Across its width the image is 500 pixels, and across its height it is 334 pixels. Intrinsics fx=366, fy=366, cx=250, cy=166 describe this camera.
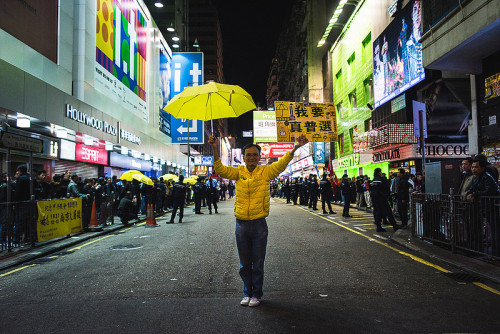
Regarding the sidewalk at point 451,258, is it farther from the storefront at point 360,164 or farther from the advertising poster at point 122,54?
the advertising poster at point 122,54

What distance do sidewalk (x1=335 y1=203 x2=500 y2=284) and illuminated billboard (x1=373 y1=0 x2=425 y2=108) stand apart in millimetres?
10830

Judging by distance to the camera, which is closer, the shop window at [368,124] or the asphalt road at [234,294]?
the asphalt road at [234,294]

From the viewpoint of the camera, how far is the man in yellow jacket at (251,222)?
4246mm

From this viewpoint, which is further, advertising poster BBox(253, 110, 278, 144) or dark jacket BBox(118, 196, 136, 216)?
advertising poster BBox(253, 110, 278, 144)

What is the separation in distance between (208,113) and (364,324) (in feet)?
12.2

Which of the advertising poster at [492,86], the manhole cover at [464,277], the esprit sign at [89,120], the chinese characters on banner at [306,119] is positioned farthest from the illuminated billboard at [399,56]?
the esprit sign at [89,120]

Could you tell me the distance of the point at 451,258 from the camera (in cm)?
648

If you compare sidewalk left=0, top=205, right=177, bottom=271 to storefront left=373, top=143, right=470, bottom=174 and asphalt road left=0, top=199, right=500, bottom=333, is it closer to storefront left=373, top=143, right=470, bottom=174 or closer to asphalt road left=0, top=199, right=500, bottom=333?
asphalt road left=0, top=199, right=500, bottom=333

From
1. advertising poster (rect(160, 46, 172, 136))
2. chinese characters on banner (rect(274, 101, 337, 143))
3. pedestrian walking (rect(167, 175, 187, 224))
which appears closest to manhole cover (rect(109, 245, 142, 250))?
pedestrian walking (rect(167, 175, 187, 224))

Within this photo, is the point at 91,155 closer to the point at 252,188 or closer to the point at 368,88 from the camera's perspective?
the point at 252,188

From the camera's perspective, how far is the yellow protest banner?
8672mm

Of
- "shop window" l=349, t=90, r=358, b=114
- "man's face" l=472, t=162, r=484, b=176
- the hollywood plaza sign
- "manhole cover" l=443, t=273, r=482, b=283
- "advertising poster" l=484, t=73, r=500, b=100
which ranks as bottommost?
"manhole cover" l=443, t=273, r=482, b=283

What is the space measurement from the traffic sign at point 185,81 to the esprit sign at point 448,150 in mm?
18293

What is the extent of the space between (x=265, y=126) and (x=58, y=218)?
905 inches
